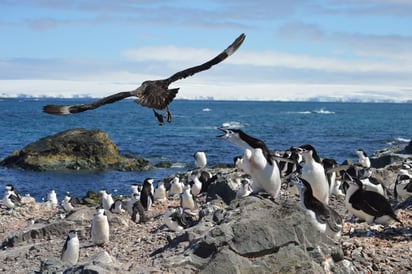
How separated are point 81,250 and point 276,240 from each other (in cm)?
631

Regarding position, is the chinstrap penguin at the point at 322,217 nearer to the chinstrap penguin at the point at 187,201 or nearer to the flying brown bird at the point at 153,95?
the flying brown bird at the point at 153,95

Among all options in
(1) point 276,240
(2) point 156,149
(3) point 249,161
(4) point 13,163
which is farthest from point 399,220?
(2) point 156,149

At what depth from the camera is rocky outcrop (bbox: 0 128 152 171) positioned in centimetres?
3781

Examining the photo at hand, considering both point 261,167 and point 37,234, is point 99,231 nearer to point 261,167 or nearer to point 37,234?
point 37,234

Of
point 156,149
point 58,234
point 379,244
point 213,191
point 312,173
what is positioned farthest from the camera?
point 156,149

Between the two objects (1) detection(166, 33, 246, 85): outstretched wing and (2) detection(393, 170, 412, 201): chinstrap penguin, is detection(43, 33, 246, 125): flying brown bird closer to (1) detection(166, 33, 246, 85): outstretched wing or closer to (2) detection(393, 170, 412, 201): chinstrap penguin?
(1) detection(166, 33, 246, 85): outstretched wing

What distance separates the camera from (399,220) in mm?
12344

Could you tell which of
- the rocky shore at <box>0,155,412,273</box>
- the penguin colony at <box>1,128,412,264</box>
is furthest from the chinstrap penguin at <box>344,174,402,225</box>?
the rocky shore at <box>0,155,412,273</box>

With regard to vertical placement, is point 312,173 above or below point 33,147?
above

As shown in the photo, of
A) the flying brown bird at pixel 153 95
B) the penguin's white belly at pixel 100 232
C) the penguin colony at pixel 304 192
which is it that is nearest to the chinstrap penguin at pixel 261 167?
the penguin colony at pixel 304 192

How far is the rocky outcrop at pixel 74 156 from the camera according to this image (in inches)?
1489

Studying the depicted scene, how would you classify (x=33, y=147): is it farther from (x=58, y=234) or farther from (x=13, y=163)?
(x=58, y=234)

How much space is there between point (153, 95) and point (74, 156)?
2743 cm

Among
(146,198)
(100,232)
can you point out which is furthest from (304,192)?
(146,198)
